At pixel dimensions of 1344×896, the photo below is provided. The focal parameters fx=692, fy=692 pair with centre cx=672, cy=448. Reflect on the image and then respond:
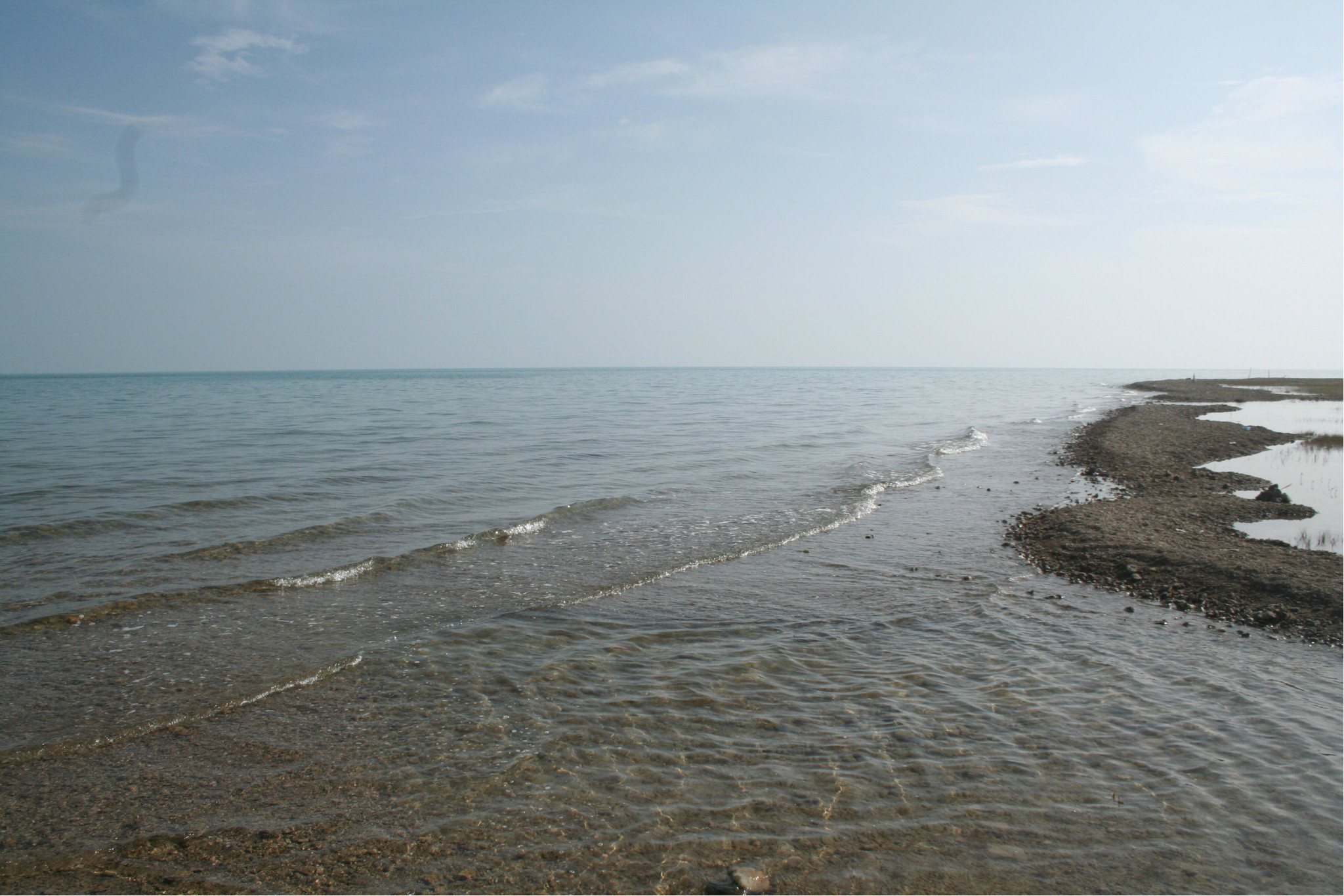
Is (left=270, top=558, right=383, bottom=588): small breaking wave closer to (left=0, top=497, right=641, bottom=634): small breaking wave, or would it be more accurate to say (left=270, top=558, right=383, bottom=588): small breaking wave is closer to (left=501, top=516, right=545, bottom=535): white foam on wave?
(left=0, top=497, right=641, bottom=634): small breaking wave

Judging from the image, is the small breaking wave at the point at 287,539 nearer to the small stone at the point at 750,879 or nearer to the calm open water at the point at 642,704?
the calm open water at the point at 642,704

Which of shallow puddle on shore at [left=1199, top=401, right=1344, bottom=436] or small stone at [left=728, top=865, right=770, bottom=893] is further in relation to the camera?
shallow puddle on shore at [left=1199, top=401, right=1344, bottom=436]

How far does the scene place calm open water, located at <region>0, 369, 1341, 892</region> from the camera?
4.80 metres

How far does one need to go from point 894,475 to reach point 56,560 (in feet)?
65.6

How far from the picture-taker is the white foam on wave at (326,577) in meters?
10.8

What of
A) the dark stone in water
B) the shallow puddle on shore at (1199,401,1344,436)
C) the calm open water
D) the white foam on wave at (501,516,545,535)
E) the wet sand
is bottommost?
the calm open water

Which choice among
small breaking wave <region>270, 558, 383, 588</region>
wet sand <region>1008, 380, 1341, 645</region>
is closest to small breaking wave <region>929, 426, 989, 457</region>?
wet sand <region>1008, 380, 1341, 645</region>

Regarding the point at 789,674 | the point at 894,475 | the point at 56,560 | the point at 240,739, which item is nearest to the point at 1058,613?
the point at 789,674

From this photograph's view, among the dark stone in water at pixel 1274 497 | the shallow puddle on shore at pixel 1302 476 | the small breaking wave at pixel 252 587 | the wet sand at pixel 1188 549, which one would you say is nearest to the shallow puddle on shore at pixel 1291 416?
the shallow puddle on shore at pixel 1302 476

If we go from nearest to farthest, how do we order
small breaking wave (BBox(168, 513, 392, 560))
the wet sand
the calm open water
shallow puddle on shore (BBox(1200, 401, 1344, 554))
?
the calm open water
the wet sand
small breaking wave (BBox(168, 513, 392, 560))
shallow puddle on shore (BBox(1200, 401, 1344, 554))

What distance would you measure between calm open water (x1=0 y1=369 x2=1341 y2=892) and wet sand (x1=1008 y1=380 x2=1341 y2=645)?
0.70m

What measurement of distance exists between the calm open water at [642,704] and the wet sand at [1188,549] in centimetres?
70

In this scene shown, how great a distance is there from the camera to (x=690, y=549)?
519 inches

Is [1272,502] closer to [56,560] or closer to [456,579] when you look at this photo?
[456,579]
